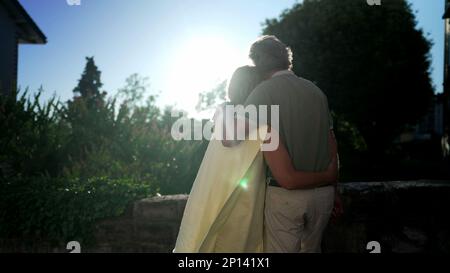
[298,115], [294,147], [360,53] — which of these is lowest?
[294,147]

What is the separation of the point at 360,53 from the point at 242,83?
22725 mm

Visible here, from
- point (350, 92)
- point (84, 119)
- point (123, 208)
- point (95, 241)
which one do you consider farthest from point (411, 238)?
point (350, 92)

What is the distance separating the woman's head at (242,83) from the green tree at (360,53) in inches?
870

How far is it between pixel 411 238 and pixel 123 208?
7.82 ft

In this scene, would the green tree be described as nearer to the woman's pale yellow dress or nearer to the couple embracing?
the couple embracing

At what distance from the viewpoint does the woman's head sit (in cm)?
256

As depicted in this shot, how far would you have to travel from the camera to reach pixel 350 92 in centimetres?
2428

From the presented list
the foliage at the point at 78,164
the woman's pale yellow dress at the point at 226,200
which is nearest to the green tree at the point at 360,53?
the foliage at the point at 78,164

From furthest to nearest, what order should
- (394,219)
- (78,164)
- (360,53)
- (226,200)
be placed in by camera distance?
(360,53)
(78,164)
(394,219)
(226,200)

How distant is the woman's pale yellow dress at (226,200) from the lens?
236cm

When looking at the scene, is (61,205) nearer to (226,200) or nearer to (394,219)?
(226,200)

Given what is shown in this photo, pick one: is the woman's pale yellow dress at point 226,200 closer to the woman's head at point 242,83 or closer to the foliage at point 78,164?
the woman's head at point 242,83

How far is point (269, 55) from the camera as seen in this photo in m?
2.55

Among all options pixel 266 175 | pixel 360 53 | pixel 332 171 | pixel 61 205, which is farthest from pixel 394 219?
pixel 360 53
